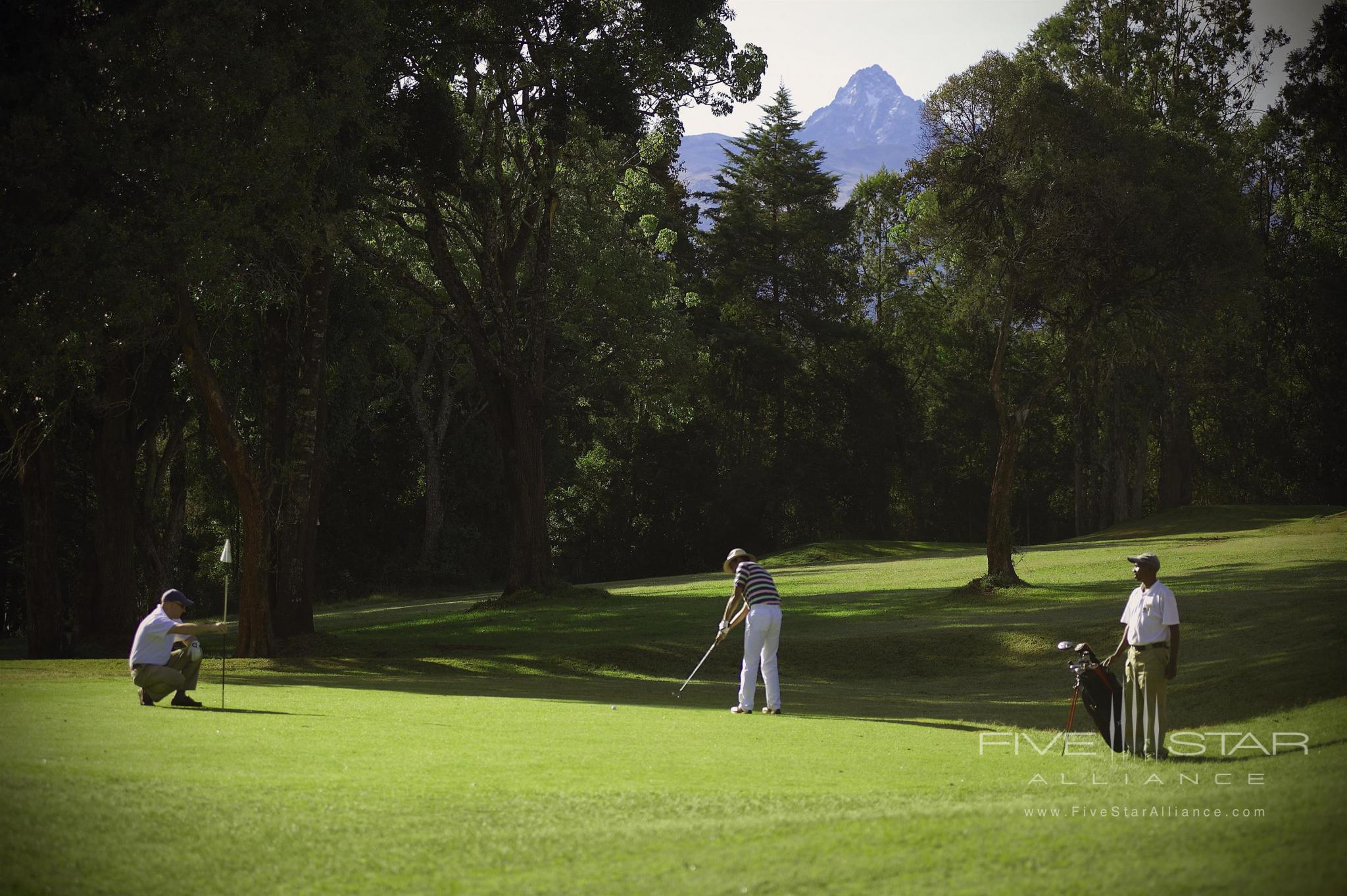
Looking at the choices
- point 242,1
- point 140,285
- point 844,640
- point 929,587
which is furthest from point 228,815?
point 929,587

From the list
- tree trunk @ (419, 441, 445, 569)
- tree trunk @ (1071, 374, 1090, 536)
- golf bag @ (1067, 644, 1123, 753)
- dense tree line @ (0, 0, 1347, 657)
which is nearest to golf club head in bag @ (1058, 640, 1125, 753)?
golf bag @ (1067, 644, 1123, 753)

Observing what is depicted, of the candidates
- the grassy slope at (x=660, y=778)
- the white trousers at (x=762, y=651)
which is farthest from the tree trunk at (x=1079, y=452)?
the white trousers at (x=762, y=651)

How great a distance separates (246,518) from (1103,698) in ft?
61.6

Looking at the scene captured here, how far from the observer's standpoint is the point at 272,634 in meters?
26.3

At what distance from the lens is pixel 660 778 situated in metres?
10.1

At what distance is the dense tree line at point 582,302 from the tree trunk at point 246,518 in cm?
10

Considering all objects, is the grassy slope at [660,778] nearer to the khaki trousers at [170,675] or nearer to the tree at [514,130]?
the khaki trousers at [170,675]

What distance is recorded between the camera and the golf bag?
40.2 ft

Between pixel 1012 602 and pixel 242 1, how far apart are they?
21.7 m

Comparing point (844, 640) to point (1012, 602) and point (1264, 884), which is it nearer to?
point (1012, 602)

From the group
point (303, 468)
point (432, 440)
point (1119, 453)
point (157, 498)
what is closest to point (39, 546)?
point (303, 468)

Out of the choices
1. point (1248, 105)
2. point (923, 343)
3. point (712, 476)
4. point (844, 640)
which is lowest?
point (844, 640)

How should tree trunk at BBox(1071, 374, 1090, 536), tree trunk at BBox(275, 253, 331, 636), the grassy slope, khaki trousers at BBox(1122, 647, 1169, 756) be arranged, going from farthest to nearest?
tree trunk at BBox(1071, 374, 1090, 536)
tree trunk at BBox(275, 253, 331, 636)
khaki trousers at BBox(1122, 647, 1169, 756)
the grassy slope

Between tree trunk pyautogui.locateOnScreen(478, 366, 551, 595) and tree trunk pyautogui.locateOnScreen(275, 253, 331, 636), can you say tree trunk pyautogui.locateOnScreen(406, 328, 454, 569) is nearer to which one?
tree trunk pyautogui.locateOnScreen(478, 366, 551, 595)
